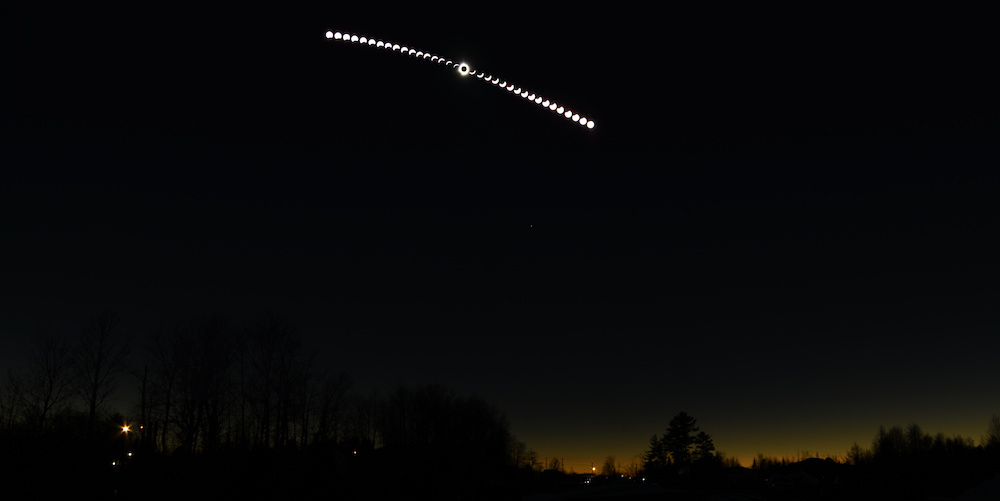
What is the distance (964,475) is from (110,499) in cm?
9083

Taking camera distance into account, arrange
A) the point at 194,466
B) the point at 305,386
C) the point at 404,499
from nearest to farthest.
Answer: the point at 194,466, the point at 404,499, the point at 305,386

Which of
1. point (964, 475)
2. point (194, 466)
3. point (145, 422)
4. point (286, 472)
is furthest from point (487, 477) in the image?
point (964, 475)

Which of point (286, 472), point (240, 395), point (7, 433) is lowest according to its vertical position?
point (286, 472)

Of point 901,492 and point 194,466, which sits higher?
point 194,466

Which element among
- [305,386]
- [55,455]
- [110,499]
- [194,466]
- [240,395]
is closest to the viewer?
[110,499]

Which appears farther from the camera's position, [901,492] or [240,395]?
[240,395]

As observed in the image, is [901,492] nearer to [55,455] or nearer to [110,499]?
[110,499]

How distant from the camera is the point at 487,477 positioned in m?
20.5

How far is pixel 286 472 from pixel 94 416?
26502 mm

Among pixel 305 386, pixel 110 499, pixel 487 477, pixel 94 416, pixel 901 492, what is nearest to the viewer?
pixel 487 477

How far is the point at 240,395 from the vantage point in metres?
56.1

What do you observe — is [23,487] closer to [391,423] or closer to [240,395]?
[240,395]

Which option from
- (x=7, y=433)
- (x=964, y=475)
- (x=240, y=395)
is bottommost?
(x=964, y=475)

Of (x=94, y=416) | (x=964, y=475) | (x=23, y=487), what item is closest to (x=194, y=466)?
(x=23, y=487)
